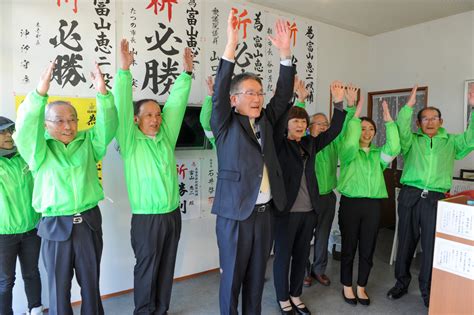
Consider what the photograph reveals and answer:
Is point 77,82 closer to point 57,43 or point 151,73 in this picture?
point 57,43

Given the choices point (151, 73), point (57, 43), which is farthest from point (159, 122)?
point (57, 43)

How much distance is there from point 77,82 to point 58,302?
1.50 m

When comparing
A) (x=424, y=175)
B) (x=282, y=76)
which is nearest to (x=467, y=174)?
(x=424, y=175)

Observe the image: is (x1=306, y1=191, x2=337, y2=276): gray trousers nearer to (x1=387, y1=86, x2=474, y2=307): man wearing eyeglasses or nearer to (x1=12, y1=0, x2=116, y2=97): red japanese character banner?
(x1=387, y1=86, x2=474, y2=307): man wearing eyeglasses

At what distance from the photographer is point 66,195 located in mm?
1826

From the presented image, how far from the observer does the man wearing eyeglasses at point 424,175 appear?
2596 millimetres

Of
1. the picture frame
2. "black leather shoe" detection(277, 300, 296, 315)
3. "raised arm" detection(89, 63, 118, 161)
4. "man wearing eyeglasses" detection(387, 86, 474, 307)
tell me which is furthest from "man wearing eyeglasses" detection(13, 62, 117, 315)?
the picture frame

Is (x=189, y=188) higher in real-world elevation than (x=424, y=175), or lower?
lower

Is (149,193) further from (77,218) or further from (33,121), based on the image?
(33,121)

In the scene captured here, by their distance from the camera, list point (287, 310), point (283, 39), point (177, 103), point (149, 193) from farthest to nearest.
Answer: point (287, 310) < point (177, 103) < point (149, 193) < point (283, 39)

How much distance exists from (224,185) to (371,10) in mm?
2910

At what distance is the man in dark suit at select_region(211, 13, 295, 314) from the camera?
1.80 m

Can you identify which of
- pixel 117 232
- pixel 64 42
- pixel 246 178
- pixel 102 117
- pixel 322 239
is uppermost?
pixel 64 42

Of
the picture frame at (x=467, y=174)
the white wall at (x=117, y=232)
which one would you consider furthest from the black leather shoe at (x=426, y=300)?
the white wall at (x=117, y=232)
